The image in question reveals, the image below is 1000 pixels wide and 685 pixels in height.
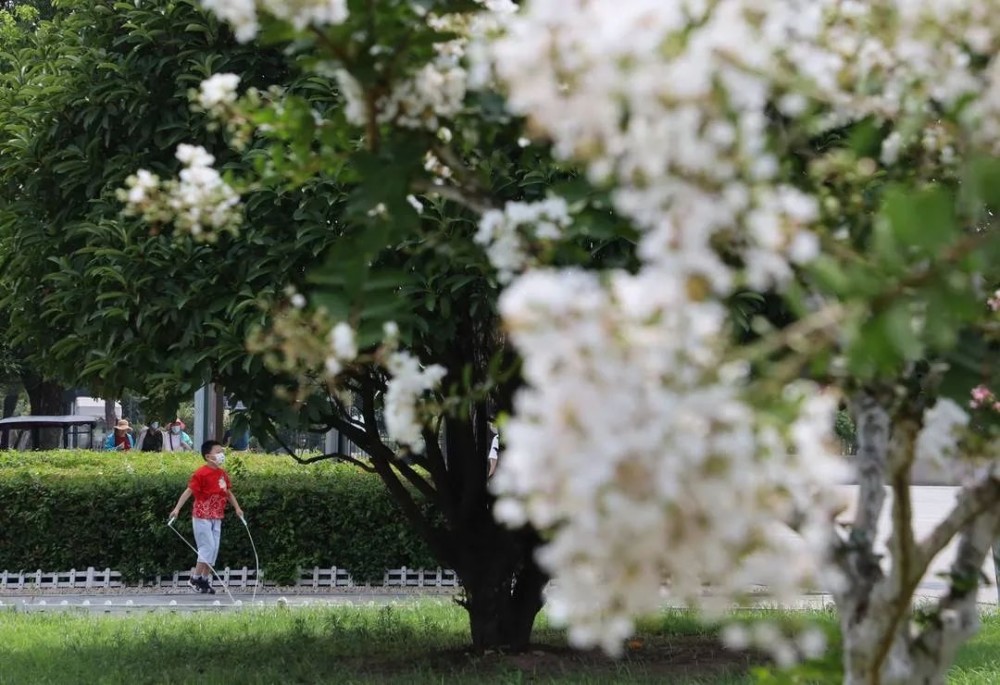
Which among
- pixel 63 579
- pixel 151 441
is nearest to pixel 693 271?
pixel 63 579

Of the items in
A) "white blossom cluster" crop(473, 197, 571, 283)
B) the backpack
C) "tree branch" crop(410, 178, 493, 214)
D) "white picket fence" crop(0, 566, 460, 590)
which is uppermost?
the backpack

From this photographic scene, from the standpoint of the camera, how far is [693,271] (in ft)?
4.60

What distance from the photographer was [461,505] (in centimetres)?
856

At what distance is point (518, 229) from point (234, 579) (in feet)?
39.2

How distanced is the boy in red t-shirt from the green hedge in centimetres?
72

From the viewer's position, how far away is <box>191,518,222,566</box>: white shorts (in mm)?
12617

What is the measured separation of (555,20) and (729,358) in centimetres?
45

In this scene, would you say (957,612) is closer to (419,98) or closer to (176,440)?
(419,98)

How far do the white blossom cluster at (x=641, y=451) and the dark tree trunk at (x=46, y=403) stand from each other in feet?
106

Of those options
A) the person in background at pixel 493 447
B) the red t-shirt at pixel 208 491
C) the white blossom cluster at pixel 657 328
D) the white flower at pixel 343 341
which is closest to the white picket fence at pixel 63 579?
the red t-shirt at pixel 208 491

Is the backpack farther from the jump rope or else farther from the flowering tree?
the flowering tree

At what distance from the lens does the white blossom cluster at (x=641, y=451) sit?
126 cm

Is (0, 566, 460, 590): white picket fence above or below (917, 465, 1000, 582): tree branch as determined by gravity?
below

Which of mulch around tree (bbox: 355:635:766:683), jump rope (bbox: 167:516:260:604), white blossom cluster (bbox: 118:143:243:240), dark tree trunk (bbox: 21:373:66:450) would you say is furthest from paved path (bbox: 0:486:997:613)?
dark tree trunk (bbox: 21:373:66:450)
